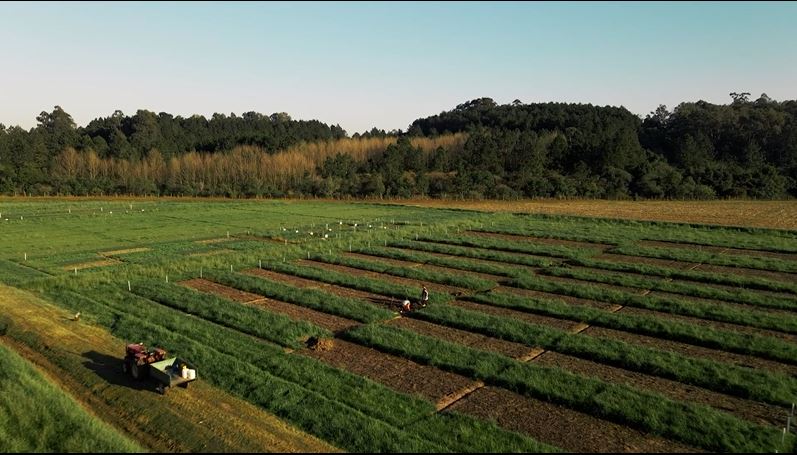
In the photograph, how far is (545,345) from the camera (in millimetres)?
20875

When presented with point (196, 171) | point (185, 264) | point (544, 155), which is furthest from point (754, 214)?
point (196, 171)

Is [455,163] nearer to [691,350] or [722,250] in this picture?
[722,250]

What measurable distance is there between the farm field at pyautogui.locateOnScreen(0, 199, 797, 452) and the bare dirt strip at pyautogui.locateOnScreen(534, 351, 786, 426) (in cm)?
8

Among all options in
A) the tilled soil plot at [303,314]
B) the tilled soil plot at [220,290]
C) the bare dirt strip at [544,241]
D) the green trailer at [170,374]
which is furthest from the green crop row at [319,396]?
the bare dirt strip at [544,241]

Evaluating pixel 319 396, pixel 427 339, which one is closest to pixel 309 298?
pixel 427 339

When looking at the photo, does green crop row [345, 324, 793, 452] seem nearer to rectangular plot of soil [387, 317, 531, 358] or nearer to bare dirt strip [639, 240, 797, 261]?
rectangular plot of soil [387, 317, 531, 358]

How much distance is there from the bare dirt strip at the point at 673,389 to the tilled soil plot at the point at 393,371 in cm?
384

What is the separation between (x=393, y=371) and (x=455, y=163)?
100288 millimetres

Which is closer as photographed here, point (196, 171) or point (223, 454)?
point (223, 454)

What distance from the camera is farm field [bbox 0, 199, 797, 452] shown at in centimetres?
1445

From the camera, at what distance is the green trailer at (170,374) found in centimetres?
1605

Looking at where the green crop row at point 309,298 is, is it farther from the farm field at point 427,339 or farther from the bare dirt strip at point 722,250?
the bare dirt strip at point 722,250

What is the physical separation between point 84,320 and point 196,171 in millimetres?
92479

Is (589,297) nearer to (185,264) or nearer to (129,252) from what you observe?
(185,264)
